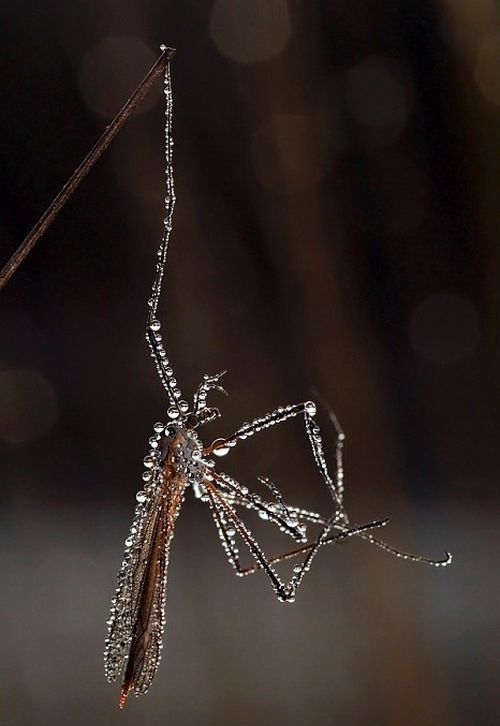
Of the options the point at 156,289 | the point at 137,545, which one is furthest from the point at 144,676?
the point at 156,289

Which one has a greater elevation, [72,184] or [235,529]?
[72,184]

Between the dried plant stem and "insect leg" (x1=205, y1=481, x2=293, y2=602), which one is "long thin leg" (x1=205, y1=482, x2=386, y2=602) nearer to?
"insect leg" (x1=205, y1=481, x2=293, y2=602)

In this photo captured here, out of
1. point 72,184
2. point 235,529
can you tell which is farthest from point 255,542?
point 72,184

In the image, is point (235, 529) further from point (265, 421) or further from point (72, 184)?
point (72, 184)

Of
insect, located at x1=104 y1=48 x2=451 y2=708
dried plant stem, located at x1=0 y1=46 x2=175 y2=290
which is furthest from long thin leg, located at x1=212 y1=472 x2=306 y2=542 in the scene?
dried plant stem, located at x1=0 y1=46 x2=175 y2=290

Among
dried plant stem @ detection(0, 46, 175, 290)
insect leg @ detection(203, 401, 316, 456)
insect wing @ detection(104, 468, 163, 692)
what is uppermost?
dried plant stem @ detection(0, 46, 175, 290)

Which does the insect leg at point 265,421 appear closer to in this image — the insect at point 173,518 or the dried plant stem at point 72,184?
the insect at point 173,518

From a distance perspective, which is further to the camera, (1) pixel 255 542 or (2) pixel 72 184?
(1) pixel 255 542

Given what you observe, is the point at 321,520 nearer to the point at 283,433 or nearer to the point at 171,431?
the point at 171,431
